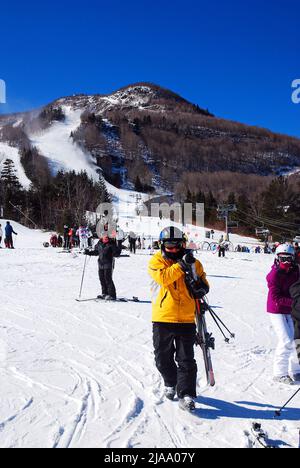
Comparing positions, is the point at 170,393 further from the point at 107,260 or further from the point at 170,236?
the point at 107,260

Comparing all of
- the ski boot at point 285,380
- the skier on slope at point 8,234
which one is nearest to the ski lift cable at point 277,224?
the skier on slope at point 8,234

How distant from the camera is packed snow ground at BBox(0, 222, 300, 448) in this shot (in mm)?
3531

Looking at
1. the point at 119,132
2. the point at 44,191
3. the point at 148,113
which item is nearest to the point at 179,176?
the point at 119,132

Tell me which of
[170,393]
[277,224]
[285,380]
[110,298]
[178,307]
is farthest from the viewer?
[277,224]

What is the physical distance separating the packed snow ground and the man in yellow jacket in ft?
1.07

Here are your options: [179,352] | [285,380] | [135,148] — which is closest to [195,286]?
[179,352]

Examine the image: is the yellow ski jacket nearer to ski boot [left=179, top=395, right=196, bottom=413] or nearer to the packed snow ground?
ski boot [left=179, top=395, right=196, bottom=413]

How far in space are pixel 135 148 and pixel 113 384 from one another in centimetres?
15253

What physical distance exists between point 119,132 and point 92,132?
1564 cm

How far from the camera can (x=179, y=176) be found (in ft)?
478

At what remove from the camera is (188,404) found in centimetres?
398

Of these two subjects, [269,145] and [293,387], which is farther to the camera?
[269,145]

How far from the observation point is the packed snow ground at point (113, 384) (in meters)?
3.53
